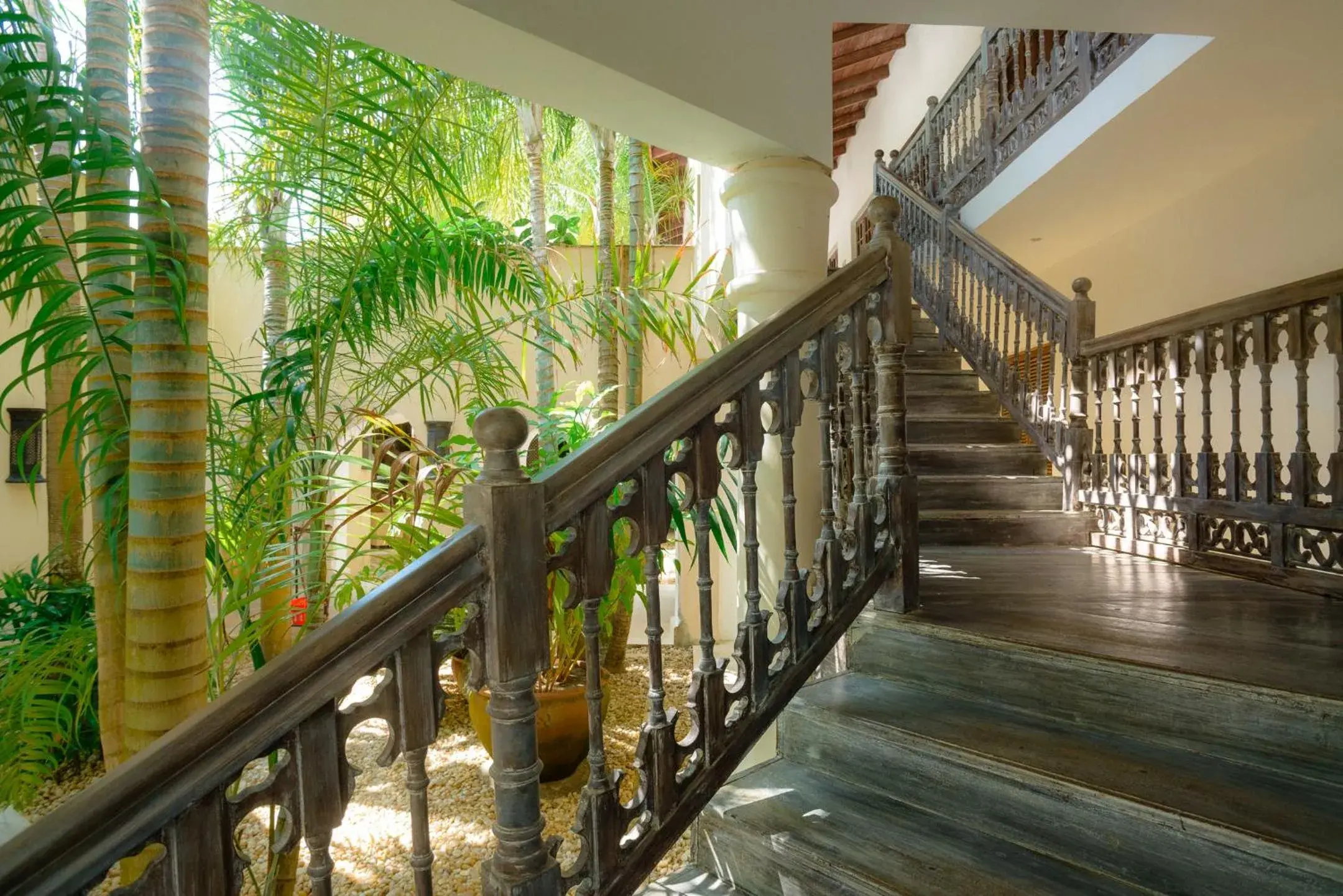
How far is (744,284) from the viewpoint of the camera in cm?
238

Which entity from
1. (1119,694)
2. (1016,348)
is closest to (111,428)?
(1119,694)

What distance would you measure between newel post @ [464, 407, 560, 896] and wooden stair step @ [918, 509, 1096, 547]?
241cm

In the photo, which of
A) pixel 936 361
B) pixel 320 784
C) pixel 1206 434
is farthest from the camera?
pixel 936 361

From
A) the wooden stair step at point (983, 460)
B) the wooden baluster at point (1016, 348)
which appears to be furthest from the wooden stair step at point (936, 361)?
the wooden stair step at point (983, 460)

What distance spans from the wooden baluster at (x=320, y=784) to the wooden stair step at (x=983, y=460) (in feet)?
10.3

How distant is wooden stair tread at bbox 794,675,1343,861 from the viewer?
3.88 ft

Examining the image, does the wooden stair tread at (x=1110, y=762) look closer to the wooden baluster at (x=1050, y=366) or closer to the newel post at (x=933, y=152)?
the wooden baluster at (x=1050, y=366)

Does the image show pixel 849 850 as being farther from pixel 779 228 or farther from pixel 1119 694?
pixel 779 228

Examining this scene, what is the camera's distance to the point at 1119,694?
5.00ft

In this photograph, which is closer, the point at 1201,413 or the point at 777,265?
the point at 777,265

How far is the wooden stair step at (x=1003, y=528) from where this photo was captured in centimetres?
319

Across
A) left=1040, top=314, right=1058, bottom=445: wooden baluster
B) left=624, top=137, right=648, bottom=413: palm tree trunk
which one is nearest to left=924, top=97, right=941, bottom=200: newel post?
left=1040, top=314, right=1058, bottom=445: wooden baluster

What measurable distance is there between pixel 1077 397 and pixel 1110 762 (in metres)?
2.51

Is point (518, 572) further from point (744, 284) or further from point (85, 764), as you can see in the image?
point (85, 764)
